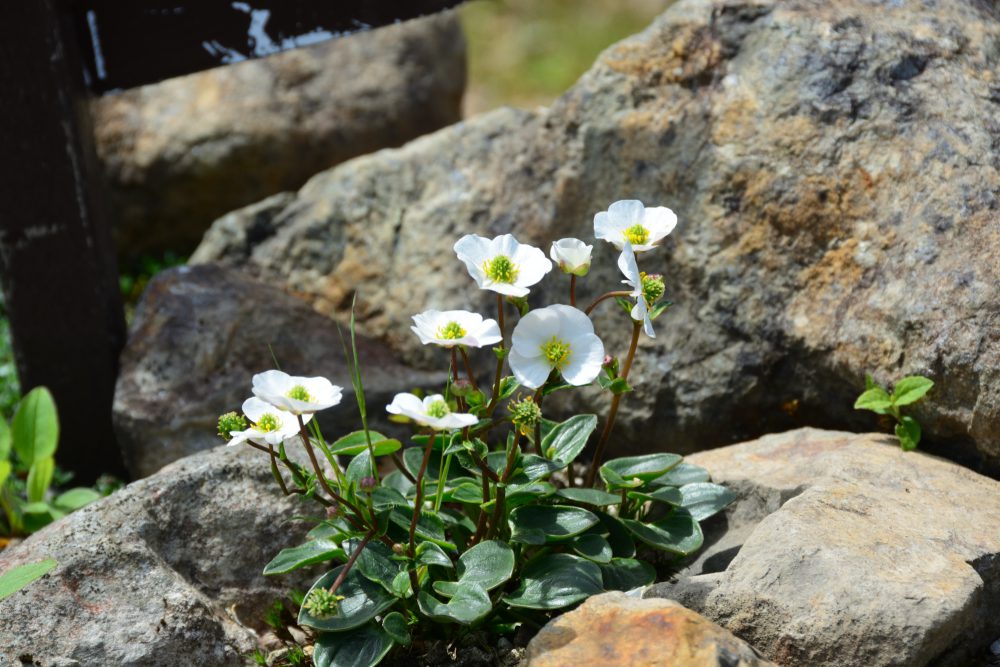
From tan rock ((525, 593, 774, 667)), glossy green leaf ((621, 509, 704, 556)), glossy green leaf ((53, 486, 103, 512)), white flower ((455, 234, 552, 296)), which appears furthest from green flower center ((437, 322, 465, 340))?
glossy green leaf ((53, 486, 103, 512))

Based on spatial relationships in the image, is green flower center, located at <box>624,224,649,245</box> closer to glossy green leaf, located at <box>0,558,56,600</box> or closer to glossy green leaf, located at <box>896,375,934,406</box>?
glossy green leaf, located at <box>896,375,934,406</box>

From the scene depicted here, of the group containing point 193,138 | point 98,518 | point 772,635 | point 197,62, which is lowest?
point 772,635

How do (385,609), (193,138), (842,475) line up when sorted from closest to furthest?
(385,609), (842,475), (193,138)

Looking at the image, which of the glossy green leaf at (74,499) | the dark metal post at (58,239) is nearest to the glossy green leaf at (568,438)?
the glossy green leaf at (74,499)

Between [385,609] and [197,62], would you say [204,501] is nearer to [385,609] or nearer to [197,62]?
[385,609]

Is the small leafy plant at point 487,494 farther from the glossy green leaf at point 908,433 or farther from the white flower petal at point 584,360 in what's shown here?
the glossy green leaf at point 908,433

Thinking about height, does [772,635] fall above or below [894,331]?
below

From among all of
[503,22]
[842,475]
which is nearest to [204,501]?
[842,475]
